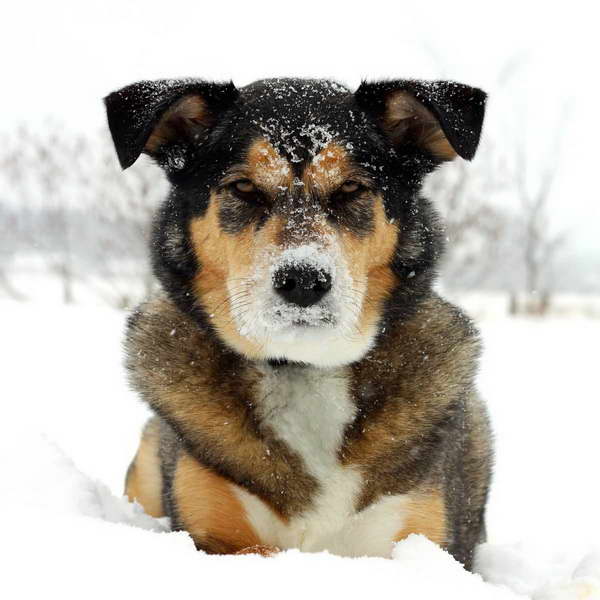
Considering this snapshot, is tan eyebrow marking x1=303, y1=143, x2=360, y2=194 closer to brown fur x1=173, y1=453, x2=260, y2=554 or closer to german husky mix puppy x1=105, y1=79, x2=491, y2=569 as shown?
german husky mix puppy x1=105, y1=79, x2=491, y2=569

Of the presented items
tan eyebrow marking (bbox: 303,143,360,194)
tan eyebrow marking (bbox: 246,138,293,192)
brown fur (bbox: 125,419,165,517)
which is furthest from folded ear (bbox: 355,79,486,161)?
brown fur (bbox: 125,419,165,517)

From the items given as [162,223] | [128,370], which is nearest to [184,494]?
[128,370]

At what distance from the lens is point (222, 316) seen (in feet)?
11.3

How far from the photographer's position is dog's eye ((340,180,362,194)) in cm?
342

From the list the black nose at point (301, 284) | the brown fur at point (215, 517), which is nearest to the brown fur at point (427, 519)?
the brown fur at point (215, 517)

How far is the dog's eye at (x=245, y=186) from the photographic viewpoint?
135 inches

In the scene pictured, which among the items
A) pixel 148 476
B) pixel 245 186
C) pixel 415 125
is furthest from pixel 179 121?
pixel 148 476

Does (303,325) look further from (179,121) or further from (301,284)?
(179,121)

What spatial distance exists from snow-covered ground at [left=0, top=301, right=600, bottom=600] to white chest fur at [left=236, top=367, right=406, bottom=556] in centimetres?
46

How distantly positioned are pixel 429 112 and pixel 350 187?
51cm

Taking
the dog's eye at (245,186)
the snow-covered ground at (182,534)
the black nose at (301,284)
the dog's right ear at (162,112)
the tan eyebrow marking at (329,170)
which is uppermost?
the dog's right ear at (162,112)

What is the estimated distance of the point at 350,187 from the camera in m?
3.44

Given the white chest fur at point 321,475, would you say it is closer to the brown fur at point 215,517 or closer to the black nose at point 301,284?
the brown fur at point 215,517

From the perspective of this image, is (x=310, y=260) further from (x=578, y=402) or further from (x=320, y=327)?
(x=578, y=402)
